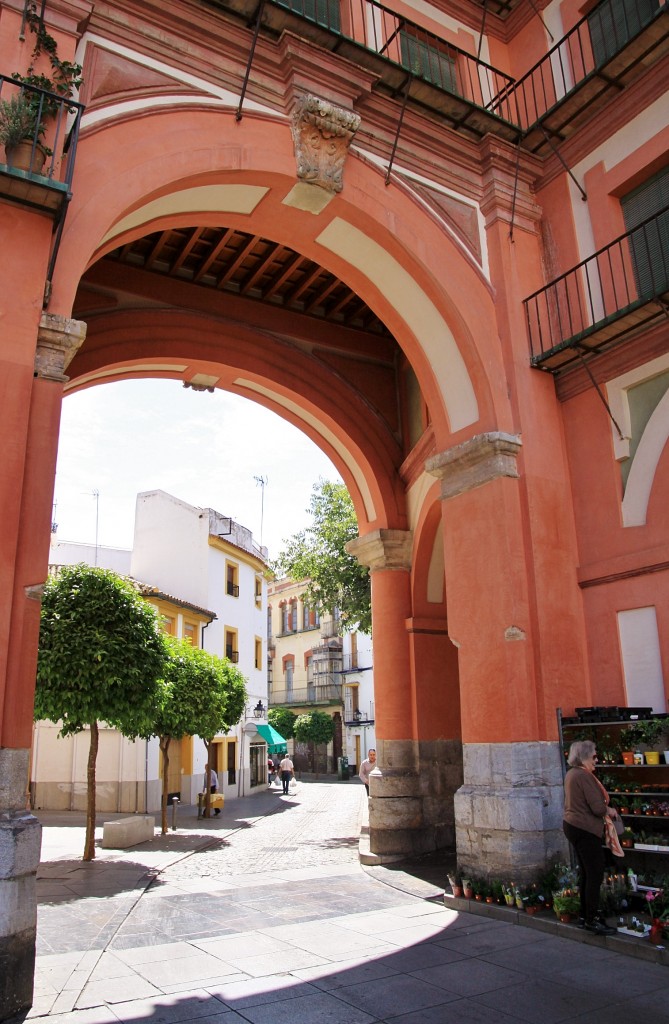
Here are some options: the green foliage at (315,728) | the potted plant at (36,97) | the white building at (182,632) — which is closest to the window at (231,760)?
the white building at (182,632)

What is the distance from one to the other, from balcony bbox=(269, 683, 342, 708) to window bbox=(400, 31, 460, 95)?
33.5 metres

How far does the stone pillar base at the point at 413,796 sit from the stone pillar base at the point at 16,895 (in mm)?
6641

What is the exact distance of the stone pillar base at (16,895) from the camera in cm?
A: 444

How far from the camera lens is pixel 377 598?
12.4 metres

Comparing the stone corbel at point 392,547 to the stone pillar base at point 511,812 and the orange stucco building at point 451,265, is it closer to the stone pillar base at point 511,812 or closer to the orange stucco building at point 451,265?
the orange stucco building at point 451,265

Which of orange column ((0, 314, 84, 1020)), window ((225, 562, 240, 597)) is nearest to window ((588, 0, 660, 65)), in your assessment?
orange column ((0, 314, 84, 1020))

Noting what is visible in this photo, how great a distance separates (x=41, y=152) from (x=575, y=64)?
722 cm

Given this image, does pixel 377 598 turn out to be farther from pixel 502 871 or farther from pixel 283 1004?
pixel 283 1004

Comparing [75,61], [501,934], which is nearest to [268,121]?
[75,61]

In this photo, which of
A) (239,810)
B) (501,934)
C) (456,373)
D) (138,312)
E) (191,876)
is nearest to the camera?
(501,934)

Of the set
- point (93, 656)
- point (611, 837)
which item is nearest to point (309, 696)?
point (93, 656)

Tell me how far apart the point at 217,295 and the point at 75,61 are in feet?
16.8

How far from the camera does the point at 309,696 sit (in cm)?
4244

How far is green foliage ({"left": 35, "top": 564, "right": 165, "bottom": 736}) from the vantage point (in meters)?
10.8
